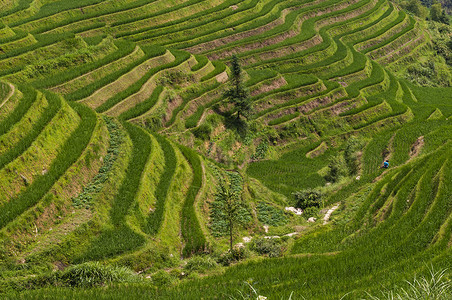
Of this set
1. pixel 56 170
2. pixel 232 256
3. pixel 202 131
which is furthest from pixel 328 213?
pixel 56 170

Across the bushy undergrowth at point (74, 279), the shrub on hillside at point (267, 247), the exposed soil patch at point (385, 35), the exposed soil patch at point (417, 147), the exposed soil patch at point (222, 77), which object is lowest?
the shrub on hillside at point (267, 247)

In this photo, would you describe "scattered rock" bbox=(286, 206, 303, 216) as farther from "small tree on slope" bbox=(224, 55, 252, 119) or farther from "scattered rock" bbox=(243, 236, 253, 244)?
"small tree on slope" bbox=(224, 55, 252, 119)

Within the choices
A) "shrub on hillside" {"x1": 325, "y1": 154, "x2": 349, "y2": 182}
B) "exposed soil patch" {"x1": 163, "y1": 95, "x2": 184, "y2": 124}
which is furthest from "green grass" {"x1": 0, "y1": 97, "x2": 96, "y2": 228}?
"shrub on hillside" {"x1": 325, "y1": 154, "x2": 349, "y2": 182}

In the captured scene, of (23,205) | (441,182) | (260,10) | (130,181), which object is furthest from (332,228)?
(260,10)

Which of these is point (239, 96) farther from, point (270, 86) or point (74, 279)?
point (74, 279)

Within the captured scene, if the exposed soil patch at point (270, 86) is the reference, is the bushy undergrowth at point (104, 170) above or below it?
below

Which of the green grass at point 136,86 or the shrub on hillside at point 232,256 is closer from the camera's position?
the shrub on hillside at point 232,256

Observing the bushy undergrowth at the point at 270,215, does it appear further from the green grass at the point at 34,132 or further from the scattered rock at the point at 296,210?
the green grass at the point at 34,132

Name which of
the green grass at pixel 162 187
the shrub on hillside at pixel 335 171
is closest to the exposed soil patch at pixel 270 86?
the shrub on hillside at pixel 335 171
